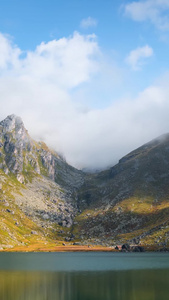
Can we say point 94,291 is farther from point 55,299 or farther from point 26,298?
point 26,298

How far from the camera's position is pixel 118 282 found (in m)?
74.4

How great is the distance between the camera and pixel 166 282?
74062 millimetres

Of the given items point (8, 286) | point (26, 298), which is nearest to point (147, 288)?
point (26, 298)

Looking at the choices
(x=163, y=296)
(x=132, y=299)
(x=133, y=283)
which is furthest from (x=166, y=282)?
(x=132, y=299)

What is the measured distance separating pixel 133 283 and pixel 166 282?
876 cm

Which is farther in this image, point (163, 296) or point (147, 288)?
point (147, 288)

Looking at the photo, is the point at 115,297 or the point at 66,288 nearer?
the point at 115,297

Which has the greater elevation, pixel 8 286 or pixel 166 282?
pixel 8 286

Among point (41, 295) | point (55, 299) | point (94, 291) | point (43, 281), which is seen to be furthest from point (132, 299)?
point (43, 281)

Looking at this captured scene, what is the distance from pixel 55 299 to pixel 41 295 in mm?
5795

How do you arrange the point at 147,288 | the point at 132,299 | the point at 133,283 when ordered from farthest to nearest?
the point at 133,283
the point at 147,288
the point at 132,299

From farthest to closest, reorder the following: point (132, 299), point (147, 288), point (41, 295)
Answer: point (147, 288) < point (41, 295) < point (132, 299)

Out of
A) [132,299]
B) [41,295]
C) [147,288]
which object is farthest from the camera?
[147,288]

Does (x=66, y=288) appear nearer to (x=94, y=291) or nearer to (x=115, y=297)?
(x=94, y=291)
